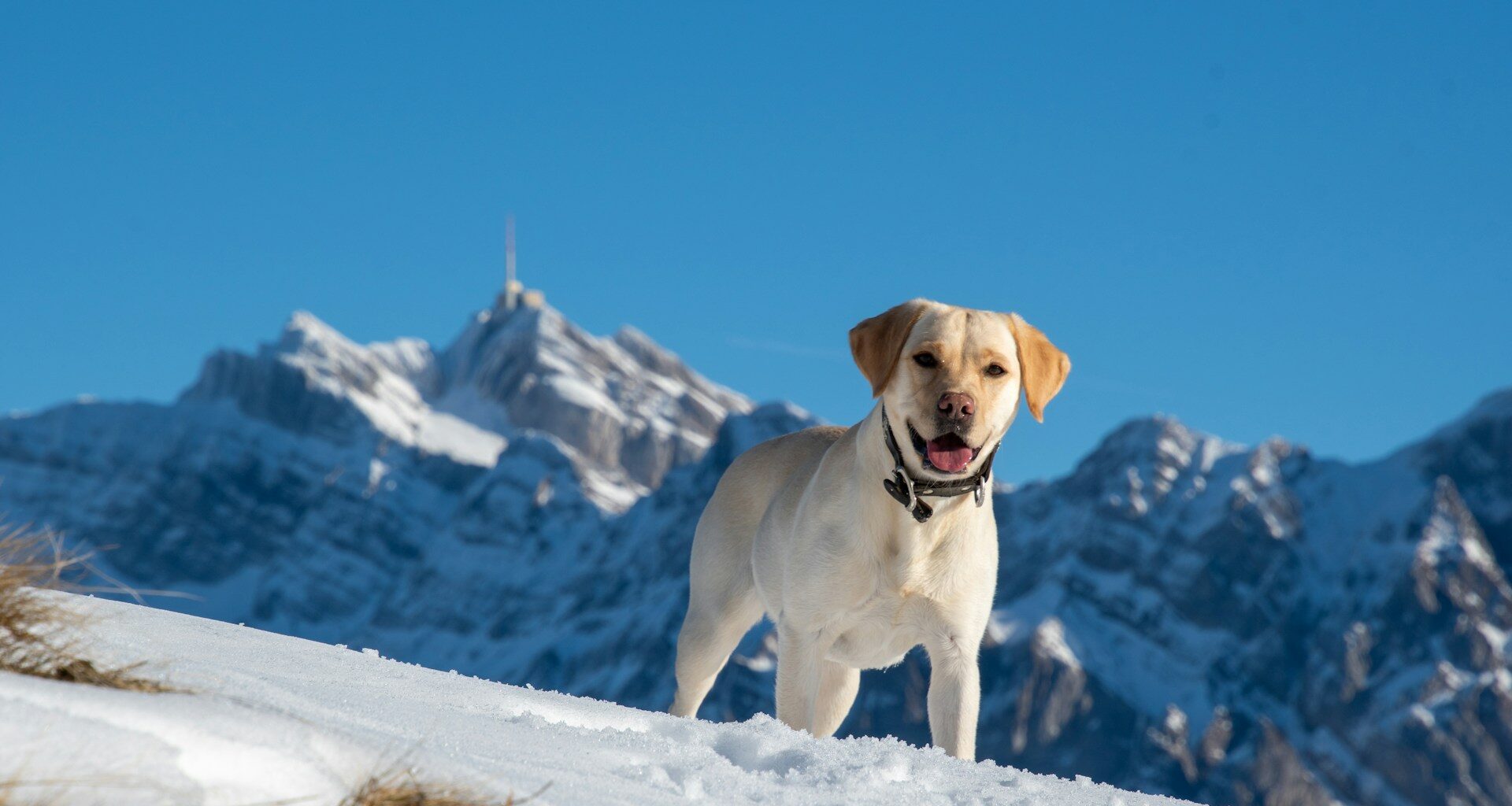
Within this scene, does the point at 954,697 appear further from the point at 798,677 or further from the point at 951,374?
the point at 951,374

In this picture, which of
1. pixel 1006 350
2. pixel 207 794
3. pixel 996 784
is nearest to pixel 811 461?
pixel 1006 350

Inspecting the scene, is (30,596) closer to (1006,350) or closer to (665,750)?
→ (665,750)

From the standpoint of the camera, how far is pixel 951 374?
7.08 meters

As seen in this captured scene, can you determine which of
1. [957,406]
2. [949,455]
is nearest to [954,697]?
[949,455]

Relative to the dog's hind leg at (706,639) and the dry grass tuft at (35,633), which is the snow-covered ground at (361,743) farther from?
the dog's hind leg at (706,639)

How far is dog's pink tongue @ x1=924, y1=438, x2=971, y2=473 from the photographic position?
710 cm

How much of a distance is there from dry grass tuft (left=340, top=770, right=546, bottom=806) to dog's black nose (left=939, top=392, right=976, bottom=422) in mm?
3415

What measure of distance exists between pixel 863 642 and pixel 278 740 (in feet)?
15.8

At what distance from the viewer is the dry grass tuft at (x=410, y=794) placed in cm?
379

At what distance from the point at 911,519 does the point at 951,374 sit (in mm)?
995

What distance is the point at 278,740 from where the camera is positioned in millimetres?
3824

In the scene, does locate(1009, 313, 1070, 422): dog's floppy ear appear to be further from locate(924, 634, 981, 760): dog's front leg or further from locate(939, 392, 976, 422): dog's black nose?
locate(924, 634, 981, 760): dog's front leg

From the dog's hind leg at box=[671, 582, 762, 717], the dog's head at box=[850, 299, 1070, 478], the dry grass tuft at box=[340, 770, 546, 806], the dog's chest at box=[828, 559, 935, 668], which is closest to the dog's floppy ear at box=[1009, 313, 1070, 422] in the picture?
the dog's head at box=[850, 299, 1070, 478]

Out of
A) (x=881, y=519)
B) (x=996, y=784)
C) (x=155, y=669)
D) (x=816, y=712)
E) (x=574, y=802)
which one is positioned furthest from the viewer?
(x=816, y=712)
